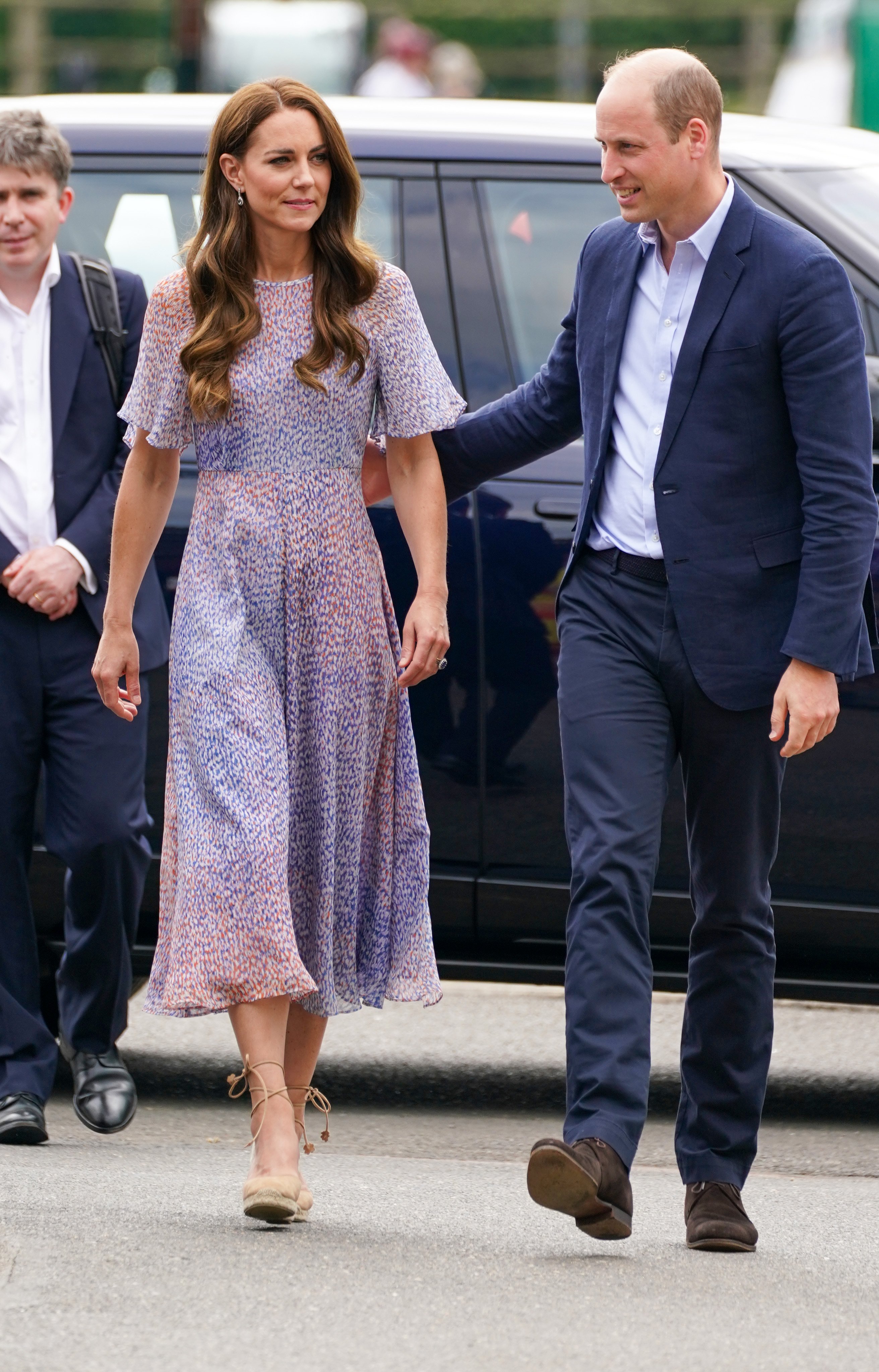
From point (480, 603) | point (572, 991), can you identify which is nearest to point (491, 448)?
point (480, 603)

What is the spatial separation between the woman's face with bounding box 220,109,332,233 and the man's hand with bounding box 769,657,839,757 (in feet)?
3.72

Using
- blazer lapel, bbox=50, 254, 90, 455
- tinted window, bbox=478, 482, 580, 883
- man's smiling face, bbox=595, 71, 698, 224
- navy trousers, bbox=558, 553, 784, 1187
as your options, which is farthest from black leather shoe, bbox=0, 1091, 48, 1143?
man's smiling face, bbox=595, 71, 698, 224

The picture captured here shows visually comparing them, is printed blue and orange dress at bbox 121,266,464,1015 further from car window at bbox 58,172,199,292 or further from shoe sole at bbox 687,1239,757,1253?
car window at bbox 58,172,199,292

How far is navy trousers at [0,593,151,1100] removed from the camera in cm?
468

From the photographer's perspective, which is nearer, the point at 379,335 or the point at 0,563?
the point at 379,335

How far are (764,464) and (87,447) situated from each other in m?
1.63

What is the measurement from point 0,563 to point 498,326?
1214mm

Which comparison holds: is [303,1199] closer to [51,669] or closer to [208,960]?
[208,960]

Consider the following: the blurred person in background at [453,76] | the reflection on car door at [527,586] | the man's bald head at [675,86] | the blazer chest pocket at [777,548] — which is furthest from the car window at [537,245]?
the blurred person in background at [453,76]

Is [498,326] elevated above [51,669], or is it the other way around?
[498,326]

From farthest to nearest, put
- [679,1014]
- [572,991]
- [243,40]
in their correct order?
1. [243,40]
2. [679,1014]
3. [572,991]

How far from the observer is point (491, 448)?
4.18 m

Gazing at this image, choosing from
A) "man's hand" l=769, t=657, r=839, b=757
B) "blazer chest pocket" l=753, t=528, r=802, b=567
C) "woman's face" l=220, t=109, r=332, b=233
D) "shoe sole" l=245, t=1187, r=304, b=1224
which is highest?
"woman's face" l=220, t=109, r=332, b=233

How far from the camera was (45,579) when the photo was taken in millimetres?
4605
